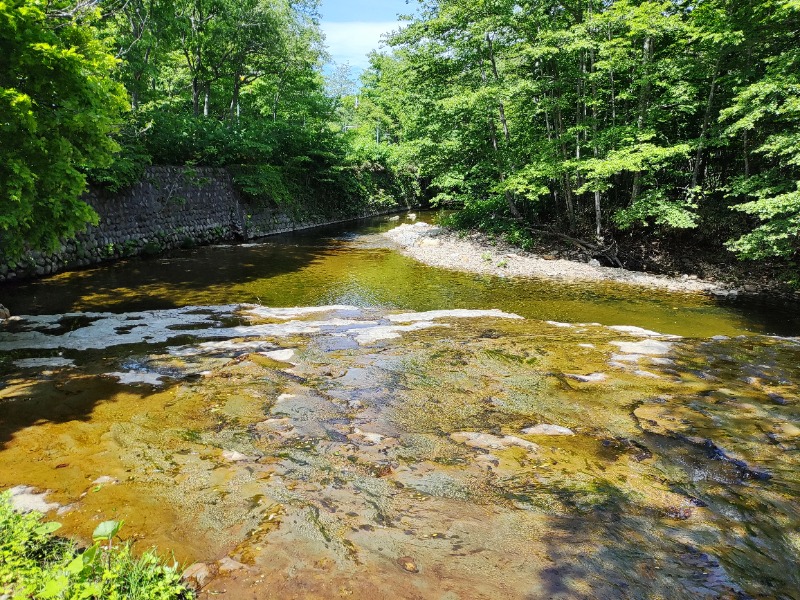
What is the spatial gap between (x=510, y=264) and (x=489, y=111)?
18.5ft

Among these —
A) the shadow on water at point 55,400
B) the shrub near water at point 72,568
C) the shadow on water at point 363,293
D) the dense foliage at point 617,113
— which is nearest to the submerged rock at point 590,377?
the shadow on water at point 363,293

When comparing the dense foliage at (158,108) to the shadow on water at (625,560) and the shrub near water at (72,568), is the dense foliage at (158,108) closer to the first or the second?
the shrub near water at (72,568)

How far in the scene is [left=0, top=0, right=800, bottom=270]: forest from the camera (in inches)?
226

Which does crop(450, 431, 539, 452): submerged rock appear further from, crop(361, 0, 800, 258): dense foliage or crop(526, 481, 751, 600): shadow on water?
crop(361, 0, 800, 258): dense foliage

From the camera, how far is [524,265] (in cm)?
1373

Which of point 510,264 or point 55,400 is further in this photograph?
point 510,264

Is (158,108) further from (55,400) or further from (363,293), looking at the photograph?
(55,400)

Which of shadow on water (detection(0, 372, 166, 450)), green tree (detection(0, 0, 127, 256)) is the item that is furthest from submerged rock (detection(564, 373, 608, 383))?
green tree (detection(0, 0, 127, 256))

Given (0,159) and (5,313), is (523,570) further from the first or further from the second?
(5,313)

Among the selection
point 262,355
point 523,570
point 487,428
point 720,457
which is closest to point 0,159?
point 262,355

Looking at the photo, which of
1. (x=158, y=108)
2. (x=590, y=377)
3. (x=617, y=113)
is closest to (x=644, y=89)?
(x=617, y=113)

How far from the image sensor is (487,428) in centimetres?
404

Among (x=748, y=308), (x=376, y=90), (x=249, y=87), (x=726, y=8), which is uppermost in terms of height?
(x=376, y=90)

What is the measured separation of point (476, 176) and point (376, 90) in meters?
25.6
